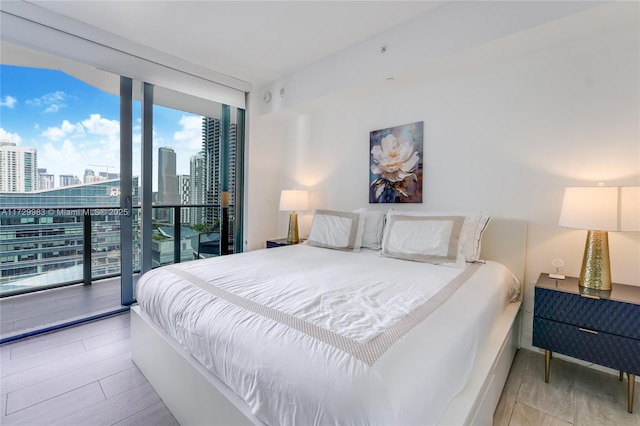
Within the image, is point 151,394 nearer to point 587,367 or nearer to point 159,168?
point 159,168

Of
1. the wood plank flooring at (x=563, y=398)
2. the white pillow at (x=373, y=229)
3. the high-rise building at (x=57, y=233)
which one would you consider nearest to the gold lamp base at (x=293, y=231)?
the white pillow at (x=373, y=229)

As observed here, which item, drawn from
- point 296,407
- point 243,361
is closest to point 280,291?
point 243,361

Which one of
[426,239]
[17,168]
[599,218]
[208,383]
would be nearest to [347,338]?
[208,383]

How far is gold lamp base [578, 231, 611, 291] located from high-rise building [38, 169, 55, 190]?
4878 millimetres

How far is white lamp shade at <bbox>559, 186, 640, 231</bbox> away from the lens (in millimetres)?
1600

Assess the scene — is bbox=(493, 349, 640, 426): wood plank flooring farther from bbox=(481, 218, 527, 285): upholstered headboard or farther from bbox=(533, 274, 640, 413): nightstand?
bbox=(481, 218, 527, 285): upholstered headboard

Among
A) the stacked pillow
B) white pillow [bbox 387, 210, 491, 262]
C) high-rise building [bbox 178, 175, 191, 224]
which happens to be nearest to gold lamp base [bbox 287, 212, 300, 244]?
the stacked pillow

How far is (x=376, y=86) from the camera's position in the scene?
9.04ft

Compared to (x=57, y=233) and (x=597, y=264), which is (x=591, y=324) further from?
(x=57, y=233)

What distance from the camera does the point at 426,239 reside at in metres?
2.18

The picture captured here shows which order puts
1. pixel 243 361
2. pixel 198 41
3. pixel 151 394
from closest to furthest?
pixel 243 361 → pixel 151 394 → pixel 198 41

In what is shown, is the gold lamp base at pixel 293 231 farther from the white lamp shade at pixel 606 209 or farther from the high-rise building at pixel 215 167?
the white lamp shade at pixel 606 209

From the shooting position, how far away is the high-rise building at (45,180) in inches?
122

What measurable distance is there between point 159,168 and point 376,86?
95.8 inches
